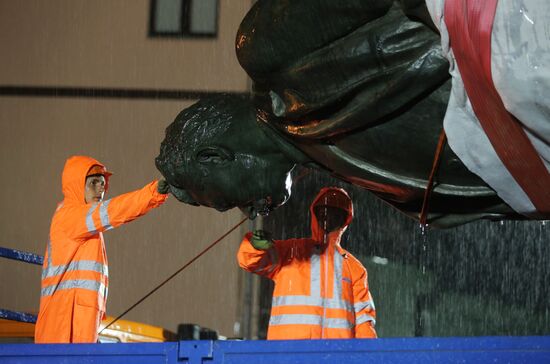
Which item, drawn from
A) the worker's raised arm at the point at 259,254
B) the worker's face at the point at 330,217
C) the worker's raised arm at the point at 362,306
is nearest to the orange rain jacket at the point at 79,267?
the worker's raised arm at the point at 259,254

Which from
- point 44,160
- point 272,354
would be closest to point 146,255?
point 44,160

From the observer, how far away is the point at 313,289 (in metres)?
4.78

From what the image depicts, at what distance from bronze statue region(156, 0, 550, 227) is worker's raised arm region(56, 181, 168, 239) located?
102 inches

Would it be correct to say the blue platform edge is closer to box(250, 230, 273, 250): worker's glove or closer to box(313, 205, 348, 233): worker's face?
box(250, 230, 273, 250): worker's glove

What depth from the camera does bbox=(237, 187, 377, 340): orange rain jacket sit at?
15.5ft

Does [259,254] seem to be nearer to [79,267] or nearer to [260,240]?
[260,240]

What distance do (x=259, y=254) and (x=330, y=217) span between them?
545 millimetres

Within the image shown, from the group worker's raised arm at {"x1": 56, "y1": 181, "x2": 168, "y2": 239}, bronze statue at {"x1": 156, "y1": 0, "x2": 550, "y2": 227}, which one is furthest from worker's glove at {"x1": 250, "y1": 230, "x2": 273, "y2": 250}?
bronze statue at {"x1": 156, "y1": 0, "x2": 550, "y2": 227}

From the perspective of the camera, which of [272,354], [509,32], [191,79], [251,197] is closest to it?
[509,32]

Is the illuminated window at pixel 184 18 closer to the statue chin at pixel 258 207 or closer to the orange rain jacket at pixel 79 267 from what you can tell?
the orange rain jacket at pixel 79 267

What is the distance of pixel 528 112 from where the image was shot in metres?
1.59

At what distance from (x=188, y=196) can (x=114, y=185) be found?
7.31 metres

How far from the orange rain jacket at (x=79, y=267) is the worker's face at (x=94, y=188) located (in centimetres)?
17

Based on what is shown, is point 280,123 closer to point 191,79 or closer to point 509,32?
point 509,32
